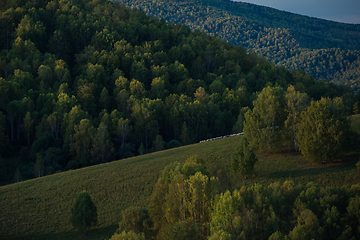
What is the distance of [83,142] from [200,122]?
1327 inches

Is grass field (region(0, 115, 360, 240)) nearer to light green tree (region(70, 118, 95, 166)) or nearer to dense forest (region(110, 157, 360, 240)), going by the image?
dense forest (region(110, 157, 360, 240))

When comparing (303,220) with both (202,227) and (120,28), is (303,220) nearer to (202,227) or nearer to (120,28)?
(202,227)

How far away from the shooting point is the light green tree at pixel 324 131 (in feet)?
146

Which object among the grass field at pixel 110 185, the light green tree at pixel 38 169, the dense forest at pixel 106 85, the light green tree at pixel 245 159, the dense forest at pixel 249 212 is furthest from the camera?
the dense forest at pixel 106 85

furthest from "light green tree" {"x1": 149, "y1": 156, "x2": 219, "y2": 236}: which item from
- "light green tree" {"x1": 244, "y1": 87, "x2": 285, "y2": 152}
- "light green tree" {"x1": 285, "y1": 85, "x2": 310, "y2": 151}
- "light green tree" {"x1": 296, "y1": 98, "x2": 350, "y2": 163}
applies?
"light green tree" {"x1": 285, "y1": 85, "x2": 310, "y2": 151}

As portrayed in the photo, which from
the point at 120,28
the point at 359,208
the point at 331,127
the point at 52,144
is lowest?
the point at 52,144

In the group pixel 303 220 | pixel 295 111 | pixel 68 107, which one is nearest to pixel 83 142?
pixel 68 107

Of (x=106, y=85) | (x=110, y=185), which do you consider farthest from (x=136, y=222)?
(x=106, y=85)

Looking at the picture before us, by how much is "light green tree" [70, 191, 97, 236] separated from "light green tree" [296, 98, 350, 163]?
3012 cm

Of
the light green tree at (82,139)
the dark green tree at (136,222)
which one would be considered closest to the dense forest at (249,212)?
the dark green tree at (136,222)

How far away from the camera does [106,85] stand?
11231 cm

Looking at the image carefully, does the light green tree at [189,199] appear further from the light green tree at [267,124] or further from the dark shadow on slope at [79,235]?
the light green tree at [267,124]

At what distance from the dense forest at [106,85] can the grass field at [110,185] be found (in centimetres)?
1395

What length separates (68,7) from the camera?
142 meters
